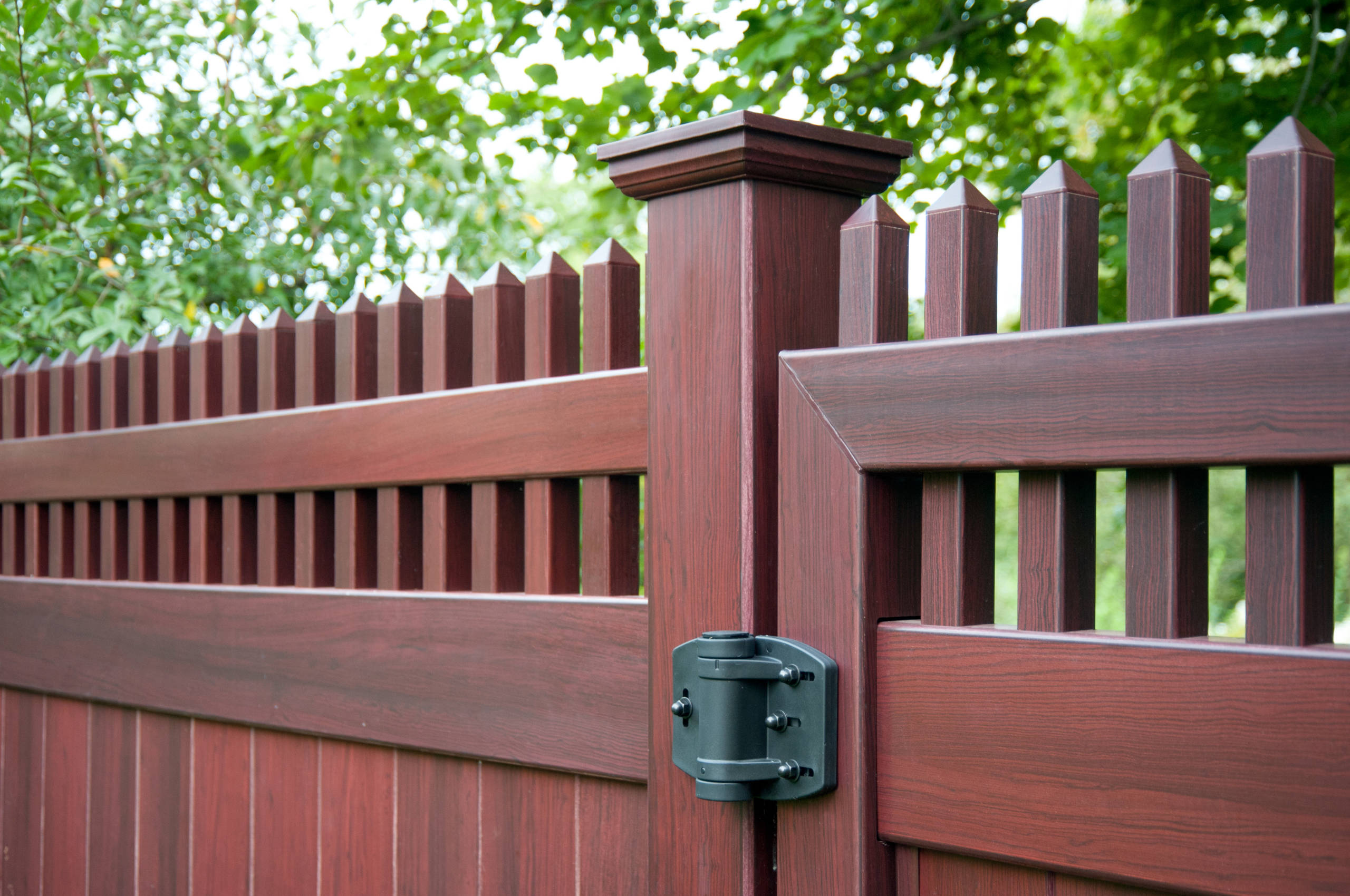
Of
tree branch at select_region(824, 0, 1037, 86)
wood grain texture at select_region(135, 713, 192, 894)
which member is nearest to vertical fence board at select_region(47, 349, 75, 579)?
wood grain texture at select_region(135, 713, 192, 894)

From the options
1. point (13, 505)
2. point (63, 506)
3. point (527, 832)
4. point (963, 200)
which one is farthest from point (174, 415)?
point (963, 200)

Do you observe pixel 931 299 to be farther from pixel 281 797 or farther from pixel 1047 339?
pixel 281 797

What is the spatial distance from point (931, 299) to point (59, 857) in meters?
2.02

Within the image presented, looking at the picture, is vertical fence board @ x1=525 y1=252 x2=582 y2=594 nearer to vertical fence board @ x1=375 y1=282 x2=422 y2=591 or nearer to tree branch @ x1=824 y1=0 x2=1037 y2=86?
vertical fence board @ x1=375 y1=282 x2=422 y2=591

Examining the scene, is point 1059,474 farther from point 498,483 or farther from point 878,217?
point 498,483

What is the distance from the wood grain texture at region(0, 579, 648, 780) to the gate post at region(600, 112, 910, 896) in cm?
10

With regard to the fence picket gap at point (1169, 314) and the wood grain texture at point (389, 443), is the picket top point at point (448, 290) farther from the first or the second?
the fence picket gap at point (1169, 314)

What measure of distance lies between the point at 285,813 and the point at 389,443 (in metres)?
0.63

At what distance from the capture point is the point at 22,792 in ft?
7.52

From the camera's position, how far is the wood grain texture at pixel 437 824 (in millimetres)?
1530

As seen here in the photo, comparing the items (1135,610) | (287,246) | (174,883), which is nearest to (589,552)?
(1135,610)

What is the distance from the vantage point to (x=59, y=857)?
2189 millimetres

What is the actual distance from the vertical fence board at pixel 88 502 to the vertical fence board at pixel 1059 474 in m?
1.89

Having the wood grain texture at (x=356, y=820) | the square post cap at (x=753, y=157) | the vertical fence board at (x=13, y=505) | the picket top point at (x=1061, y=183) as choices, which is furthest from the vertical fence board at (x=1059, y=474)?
the vertical fence board at (x=13, y=505)
